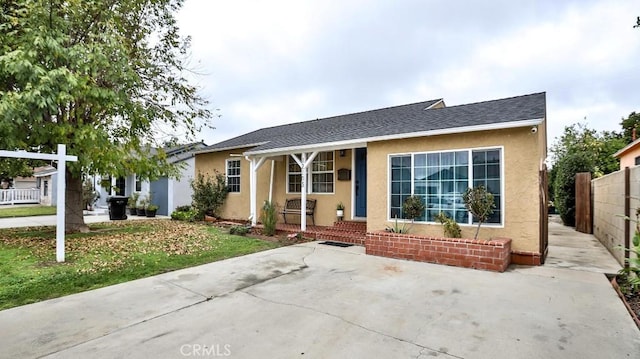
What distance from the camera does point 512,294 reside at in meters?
4.66

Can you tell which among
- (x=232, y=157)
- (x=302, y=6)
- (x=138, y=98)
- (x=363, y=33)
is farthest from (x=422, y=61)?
(x=138, y=98)

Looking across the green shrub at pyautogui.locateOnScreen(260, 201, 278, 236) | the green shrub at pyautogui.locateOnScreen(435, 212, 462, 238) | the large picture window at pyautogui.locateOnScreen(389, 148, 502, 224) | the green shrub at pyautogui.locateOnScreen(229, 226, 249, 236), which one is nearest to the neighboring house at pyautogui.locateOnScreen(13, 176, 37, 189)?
the green shrub at pyautogui.locateOnScreen(229, 226, 249, 236)

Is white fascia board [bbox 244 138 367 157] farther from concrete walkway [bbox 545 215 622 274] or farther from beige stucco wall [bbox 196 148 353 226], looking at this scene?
concrete walkway [bbox 545 215 622 274]

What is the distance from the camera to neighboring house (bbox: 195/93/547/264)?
643 centimetres

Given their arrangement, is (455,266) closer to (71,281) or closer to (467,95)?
(71,281)

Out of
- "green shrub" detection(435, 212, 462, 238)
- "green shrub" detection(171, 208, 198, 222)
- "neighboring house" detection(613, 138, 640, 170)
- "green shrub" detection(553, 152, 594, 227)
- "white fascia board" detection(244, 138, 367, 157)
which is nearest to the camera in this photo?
"green shrub" detection(435, 212, 462, 238)

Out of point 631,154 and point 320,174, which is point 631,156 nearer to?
point 631,154

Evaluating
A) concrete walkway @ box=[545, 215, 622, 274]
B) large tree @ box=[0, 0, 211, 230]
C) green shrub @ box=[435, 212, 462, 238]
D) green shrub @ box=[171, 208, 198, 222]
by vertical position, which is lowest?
concrete walkway @ box=[545, 215, 622, 274]

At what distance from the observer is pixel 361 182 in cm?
1013

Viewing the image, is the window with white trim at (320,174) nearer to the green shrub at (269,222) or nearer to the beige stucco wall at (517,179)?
the green shrub at (269,222)

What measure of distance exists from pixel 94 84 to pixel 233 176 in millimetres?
6353

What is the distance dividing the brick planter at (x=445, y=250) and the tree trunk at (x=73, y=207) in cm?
889

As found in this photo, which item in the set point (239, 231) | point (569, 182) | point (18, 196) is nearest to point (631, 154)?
point (569, 182)
